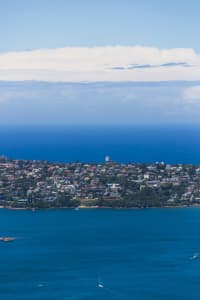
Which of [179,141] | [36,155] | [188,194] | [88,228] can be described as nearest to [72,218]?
[88,228]

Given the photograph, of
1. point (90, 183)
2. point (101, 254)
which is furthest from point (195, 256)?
point (90, 183)

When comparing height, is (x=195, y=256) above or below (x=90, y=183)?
below

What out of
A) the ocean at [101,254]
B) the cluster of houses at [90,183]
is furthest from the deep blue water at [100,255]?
the cluster of houses at [90,183]

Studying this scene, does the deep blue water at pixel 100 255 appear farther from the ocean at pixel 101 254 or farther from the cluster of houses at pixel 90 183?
the cluster of houses at pixel 90 183

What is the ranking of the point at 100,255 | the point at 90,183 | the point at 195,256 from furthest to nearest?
the point at 90,183 → the point at 100,255 → the point at 195,256

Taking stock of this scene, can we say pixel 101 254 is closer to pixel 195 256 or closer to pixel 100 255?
pixel 100 255

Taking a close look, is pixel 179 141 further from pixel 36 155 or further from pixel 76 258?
pixel 76 258

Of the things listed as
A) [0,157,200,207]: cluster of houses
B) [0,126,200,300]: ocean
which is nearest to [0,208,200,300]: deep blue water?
[0,126,200,300]: ocean
